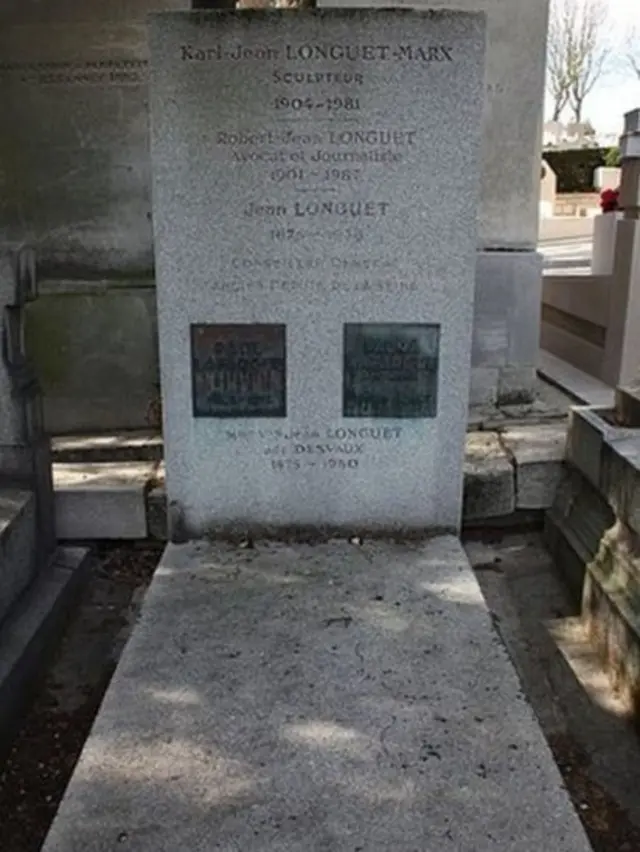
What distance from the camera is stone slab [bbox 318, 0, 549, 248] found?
17.0 feet

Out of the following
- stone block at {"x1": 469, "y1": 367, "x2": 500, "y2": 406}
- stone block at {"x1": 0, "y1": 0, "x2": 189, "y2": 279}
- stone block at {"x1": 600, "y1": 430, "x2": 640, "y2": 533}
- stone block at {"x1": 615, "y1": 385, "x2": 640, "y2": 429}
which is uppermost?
stone block at {"x1": 0, "y1": 0, "x2": 189, "y2": 279}

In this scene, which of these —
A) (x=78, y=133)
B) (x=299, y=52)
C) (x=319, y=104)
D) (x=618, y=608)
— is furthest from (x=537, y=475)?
(x=78, y=133)

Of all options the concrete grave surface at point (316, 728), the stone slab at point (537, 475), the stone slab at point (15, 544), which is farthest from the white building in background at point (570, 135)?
the concrete grave surface at point (316, 728)

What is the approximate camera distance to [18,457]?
361 cm

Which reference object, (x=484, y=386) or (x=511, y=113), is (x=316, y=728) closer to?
(x=484, y=386)

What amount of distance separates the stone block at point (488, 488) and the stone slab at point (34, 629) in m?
1.68

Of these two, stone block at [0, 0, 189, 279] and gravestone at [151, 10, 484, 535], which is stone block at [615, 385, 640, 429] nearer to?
gravestone at [151, 10, 484, 535]

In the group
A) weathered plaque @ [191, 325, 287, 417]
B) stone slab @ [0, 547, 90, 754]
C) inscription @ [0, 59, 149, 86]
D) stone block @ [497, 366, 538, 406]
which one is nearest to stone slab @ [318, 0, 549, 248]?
stone block @ [497, 366, 538, 406]

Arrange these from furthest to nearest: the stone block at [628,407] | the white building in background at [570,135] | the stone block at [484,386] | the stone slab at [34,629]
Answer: the white building in background at [570,135] → the stone block at [484,386] → the stone block at [628,407] → the stone slab at [34,629]

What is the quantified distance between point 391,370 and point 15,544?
1536 millimetres

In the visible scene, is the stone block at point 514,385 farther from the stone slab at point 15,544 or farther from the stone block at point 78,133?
the stone slab at point 15,544

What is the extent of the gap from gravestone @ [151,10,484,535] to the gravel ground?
1.90 ft

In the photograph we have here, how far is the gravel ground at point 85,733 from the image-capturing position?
8.70ft

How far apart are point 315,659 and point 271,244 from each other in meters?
1.51
